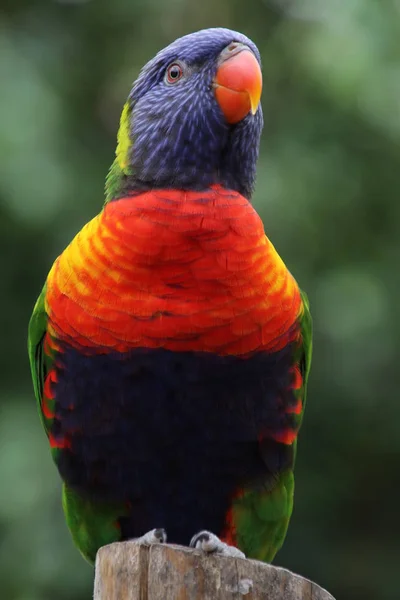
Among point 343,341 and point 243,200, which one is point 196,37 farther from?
point 343,341

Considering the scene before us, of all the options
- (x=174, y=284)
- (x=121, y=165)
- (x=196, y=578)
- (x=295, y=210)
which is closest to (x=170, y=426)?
(x=174, y=284)

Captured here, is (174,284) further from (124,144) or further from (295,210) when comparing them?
(295,210)

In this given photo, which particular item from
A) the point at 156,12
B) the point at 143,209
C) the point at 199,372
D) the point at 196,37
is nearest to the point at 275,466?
the point at 199,372

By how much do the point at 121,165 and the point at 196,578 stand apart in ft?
4.88

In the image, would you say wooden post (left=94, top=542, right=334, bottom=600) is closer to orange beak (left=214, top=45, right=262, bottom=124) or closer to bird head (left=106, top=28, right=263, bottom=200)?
bird head (left=106, top=28, right=263, bottom=200)

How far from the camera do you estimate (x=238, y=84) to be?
283 centimetres

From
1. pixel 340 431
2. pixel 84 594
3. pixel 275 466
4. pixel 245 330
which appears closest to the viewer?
pixel 245 330

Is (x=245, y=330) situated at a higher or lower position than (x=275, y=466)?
higher

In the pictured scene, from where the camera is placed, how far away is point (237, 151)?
117 inches

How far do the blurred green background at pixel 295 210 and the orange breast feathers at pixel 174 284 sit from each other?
74.4 inches

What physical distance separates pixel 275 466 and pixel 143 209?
35.4 inches

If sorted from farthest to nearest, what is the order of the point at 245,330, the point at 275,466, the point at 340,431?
the point at 340,431 < the point at 275,466 < the point at 245,330

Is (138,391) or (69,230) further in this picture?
(69,230)

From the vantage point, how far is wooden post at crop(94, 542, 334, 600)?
79.3 inches
